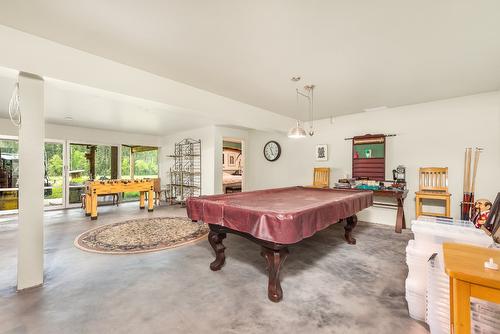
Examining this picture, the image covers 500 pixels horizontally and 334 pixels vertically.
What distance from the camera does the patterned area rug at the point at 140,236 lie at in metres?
3.27

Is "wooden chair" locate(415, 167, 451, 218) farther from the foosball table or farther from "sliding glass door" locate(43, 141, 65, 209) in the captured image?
"sliding glass door" locate(43, 141, 65, 209)

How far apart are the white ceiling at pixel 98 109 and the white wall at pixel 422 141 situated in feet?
9.65

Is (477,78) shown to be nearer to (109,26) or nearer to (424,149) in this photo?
(424,149)

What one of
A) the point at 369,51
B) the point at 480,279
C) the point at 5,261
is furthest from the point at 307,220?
the point at 5,261

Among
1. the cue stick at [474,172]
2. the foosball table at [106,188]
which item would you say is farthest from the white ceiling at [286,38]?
the foosball table at [106,188]

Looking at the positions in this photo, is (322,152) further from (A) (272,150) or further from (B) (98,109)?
(B) (98,109)

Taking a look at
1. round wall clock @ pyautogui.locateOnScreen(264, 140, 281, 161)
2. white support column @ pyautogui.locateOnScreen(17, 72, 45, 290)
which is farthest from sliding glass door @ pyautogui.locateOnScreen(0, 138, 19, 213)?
round wall clock @ pyautogui.locateOnScreen(264, 140, 281, 161)

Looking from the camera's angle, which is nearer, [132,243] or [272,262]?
[272,262]

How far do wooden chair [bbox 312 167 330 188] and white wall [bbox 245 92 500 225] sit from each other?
227 mm

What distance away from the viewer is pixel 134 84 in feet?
9.50

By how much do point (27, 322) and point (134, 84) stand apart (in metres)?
2.55

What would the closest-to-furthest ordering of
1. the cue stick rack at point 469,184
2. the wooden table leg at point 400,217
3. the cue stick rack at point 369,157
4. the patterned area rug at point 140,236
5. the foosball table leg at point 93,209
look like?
the patterned area rug at point 140,236 → the cue stick rack at point 469,184 → the wooden table leg at point 400,217 → the cue stick rack at point 369,157 → the foosball table leg at point 93,209

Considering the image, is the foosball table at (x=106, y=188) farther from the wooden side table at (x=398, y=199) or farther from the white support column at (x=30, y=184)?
the wooden side table at (x=398, y=199)

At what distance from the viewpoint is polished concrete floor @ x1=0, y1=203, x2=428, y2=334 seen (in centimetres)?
171
